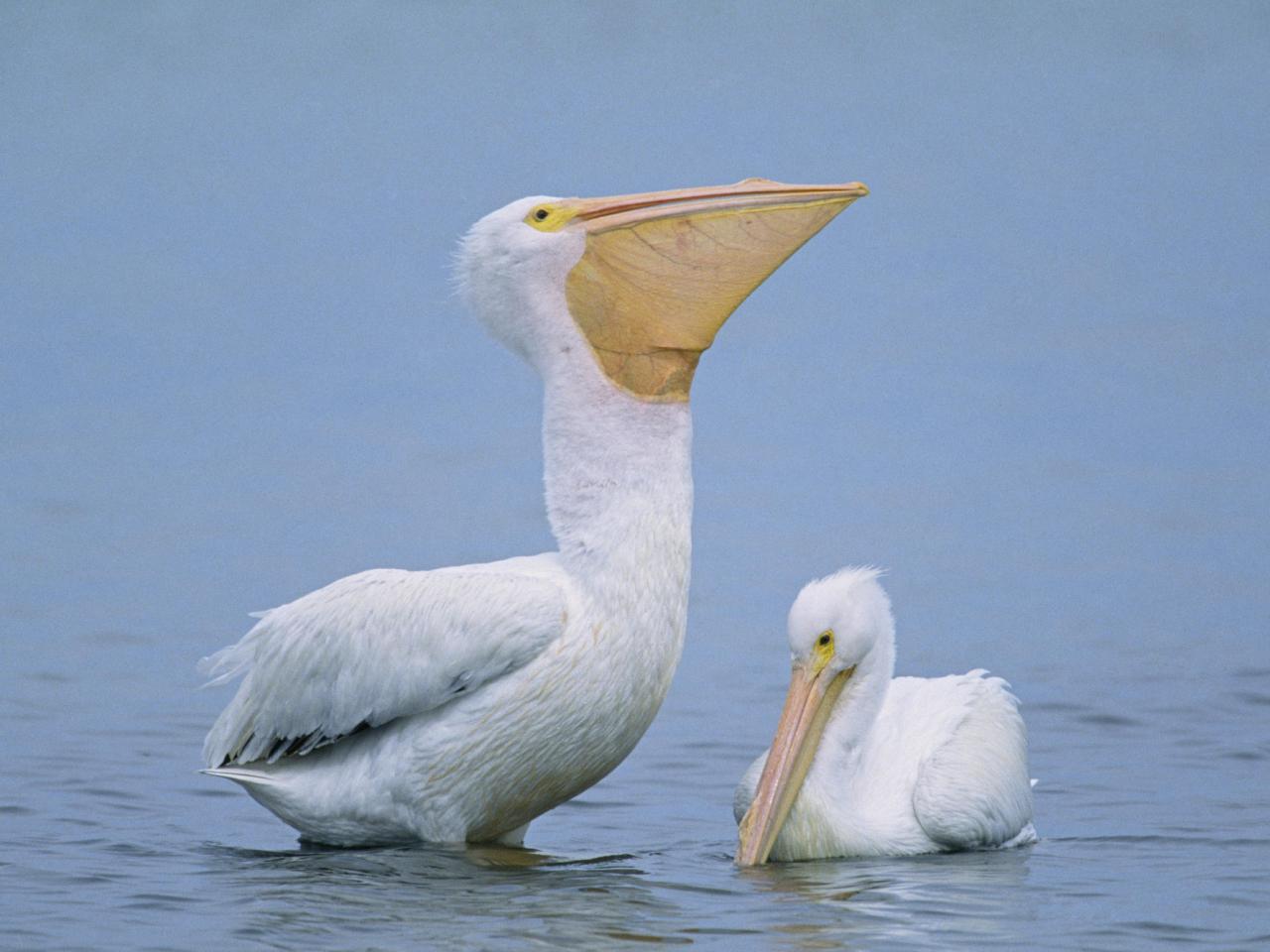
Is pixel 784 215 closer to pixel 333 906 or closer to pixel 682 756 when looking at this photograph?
pixel 333 906

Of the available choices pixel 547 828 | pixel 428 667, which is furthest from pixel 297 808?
pixel 547 828

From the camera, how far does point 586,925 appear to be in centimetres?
519

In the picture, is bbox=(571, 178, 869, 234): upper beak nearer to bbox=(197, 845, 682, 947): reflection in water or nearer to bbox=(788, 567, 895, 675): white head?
bbox=(788, 567, 895, 675): white head

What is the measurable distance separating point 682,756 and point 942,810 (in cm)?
232

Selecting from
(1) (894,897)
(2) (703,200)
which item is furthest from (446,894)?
(2) (703,200)

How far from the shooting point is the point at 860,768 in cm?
649

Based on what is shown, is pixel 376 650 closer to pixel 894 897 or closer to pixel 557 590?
pixel 557 590

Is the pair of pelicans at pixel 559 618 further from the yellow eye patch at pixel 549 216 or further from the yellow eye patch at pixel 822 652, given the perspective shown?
the yellow eye patch at pixel 822 652

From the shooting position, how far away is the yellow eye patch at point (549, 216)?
598 centimetres

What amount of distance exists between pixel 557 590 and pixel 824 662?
97cm

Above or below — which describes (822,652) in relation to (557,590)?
below

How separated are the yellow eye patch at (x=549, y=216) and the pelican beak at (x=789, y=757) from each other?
57.2 inches

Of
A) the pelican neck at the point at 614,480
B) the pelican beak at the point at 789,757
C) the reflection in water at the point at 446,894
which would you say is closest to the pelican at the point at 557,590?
the pelican neck at the point at 614,480

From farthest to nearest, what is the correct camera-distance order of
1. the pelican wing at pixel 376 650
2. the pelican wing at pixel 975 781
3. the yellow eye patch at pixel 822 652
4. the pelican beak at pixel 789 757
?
1. the yellow eye patch at pixel 822 652
2. the pelican wing at pixel 975 781
3. the pelican beak at pixel 789 757
4. the pelican wing at pixel 376 650
